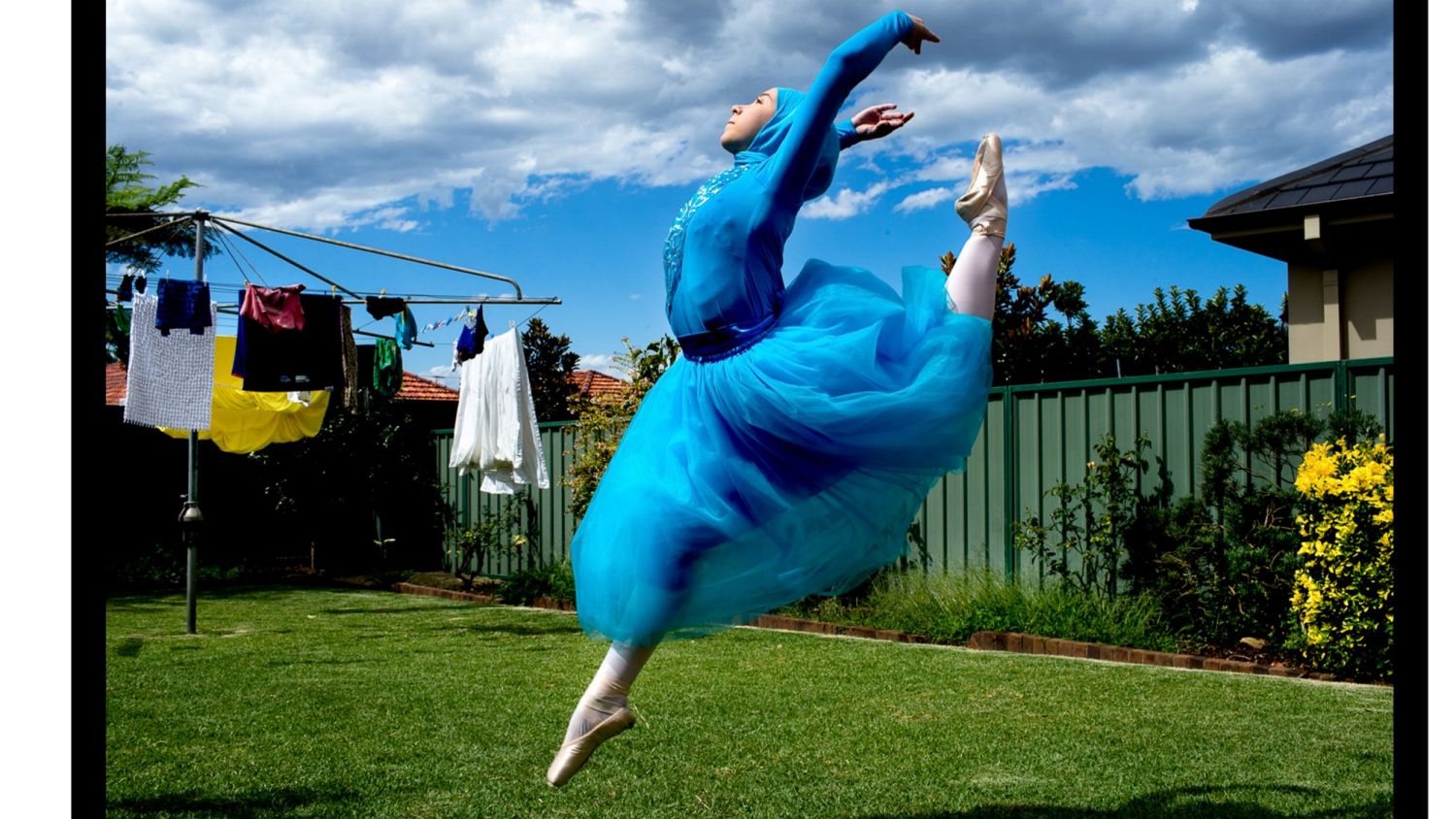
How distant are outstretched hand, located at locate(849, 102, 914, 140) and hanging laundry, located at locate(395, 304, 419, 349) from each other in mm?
5887

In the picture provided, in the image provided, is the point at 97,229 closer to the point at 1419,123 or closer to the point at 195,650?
the point at 1419,123

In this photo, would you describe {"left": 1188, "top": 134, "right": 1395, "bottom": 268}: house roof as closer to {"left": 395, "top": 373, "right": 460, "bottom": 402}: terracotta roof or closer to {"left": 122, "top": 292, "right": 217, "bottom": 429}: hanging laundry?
{"left": 122, "top": 292, "right": 217, "bottom": 429}: hanging laundry

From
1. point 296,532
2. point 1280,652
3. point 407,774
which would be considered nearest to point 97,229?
point 407,774

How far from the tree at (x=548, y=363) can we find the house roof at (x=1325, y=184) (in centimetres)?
1335

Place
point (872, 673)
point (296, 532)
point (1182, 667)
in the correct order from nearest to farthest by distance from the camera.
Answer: point (872, 673), point (1182, 667), point (296, 532)

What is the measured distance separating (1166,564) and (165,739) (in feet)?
15.7

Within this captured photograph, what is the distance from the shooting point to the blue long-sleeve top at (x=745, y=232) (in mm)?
2387

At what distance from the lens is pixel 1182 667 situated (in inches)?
213

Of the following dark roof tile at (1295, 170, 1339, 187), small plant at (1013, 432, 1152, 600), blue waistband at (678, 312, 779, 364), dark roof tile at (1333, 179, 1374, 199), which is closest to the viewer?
blue waistband at (678, 312, 779, 364)

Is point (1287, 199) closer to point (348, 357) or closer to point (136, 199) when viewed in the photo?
point (348, 357)

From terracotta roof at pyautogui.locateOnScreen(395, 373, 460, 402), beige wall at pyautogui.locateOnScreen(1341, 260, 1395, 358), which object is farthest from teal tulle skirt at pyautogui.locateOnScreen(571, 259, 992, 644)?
terracotta roof at pyautogui.locateOnScreen(395, 373, 460, 402)

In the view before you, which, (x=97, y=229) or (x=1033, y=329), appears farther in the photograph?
(x=1033, y=329)

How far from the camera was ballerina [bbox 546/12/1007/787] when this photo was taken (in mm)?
2322

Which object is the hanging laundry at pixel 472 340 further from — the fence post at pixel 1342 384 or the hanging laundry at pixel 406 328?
the fence post at pixel 1342 384
